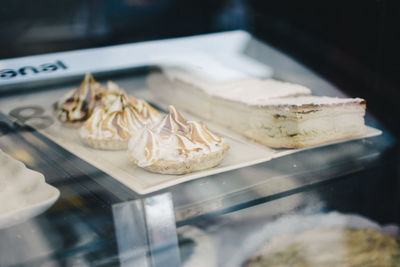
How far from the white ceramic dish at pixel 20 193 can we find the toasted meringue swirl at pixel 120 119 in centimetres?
43

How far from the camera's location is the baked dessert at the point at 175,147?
1490 mm

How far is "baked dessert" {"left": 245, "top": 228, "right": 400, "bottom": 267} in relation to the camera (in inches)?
49.7

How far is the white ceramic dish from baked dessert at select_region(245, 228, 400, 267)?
1.87 ft

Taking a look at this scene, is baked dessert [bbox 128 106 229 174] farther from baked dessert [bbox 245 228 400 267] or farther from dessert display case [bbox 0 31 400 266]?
baked dessert [bbox 245 228 400 267]

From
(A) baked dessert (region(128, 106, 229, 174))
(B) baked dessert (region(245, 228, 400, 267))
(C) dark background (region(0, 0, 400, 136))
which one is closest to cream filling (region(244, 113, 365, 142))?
(C) dark background (region(0, 0, 400, 136))

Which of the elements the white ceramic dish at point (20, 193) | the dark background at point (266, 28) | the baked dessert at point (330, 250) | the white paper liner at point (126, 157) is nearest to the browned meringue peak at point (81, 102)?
the white paper liner at point (126, 157)

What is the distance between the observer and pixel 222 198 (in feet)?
4.18

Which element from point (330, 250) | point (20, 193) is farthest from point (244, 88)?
point (20, 193)

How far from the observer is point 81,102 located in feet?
6.62

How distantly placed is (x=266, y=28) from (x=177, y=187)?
90cm

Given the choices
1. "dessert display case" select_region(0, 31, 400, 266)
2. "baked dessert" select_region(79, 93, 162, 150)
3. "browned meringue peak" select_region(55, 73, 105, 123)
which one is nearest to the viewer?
"dessert display case" select_region(0, 31, 400, 266)

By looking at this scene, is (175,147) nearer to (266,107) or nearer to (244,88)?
(266,107)

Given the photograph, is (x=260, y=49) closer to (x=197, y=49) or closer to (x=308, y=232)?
(x=197, y=49)

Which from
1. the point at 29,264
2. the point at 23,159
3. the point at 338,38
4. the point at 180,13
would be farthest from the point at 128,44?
the point at 29,264
